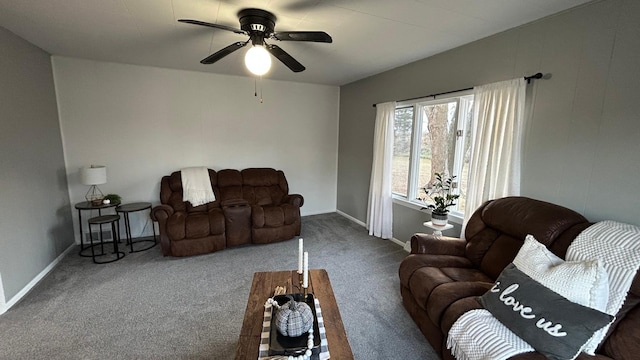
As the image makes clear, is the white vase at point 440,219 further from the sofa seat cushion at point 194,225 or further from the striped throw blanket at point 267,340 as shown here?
the sofa seat cushion at point 194,225

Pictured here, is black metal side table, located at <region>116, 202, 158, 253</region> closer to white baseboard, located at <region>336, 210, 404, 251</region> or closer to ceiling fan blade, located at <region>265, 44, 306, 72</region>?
ceiling fan blade, located at <region>265, 44, 306, 72</region>

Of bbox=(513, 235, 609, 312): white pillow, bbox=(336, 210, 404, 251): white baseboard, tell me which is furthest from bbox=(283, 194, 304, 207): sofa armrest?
bbox=(513, 235, 609, 312): white pillow

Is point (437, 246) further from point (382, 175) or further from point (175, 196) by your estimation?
point (175, 196)

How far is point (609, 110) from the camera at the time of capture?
186cm

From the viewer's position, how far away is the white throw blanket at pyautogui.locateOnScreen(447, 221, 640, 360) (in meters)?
1.41

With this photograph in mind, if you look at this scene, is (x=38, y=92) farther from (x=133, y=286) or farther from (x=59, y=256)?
(x=133, y=286)

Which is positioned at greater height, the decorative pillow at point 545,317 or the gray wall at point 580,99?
the gray wall at point 580,99

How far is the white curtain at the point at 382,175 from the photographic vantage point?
3896 mm

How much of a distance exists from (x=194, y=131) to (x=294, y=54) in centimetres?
213

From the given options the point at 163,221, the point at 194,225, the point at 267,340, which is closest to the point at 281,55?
the point at 267,340

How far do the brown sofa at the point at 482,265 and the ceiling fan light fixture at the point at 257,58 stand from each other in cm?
200


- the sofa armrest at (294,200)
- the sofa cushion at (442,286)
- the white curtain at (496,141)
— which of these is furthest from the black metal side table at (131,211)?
the white curtain at (496,141)

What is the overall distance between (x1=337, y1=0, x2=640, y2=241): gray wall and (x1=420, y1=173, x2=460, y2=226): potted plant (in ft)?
2.49

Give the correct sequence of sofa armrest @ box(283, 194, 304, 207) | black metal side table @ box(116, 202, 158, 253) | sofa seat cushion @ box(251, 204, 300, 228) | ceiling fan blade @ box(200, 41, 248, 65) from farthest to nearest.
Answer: sofa armrest @ box(283, 194, 304, 207), sofa seat cushion @ box(251, 204, 300, 228), black metal side table @ box(116, 202, 158, 253), ceiling fan blade @ box(200, 41, 248, 65)
